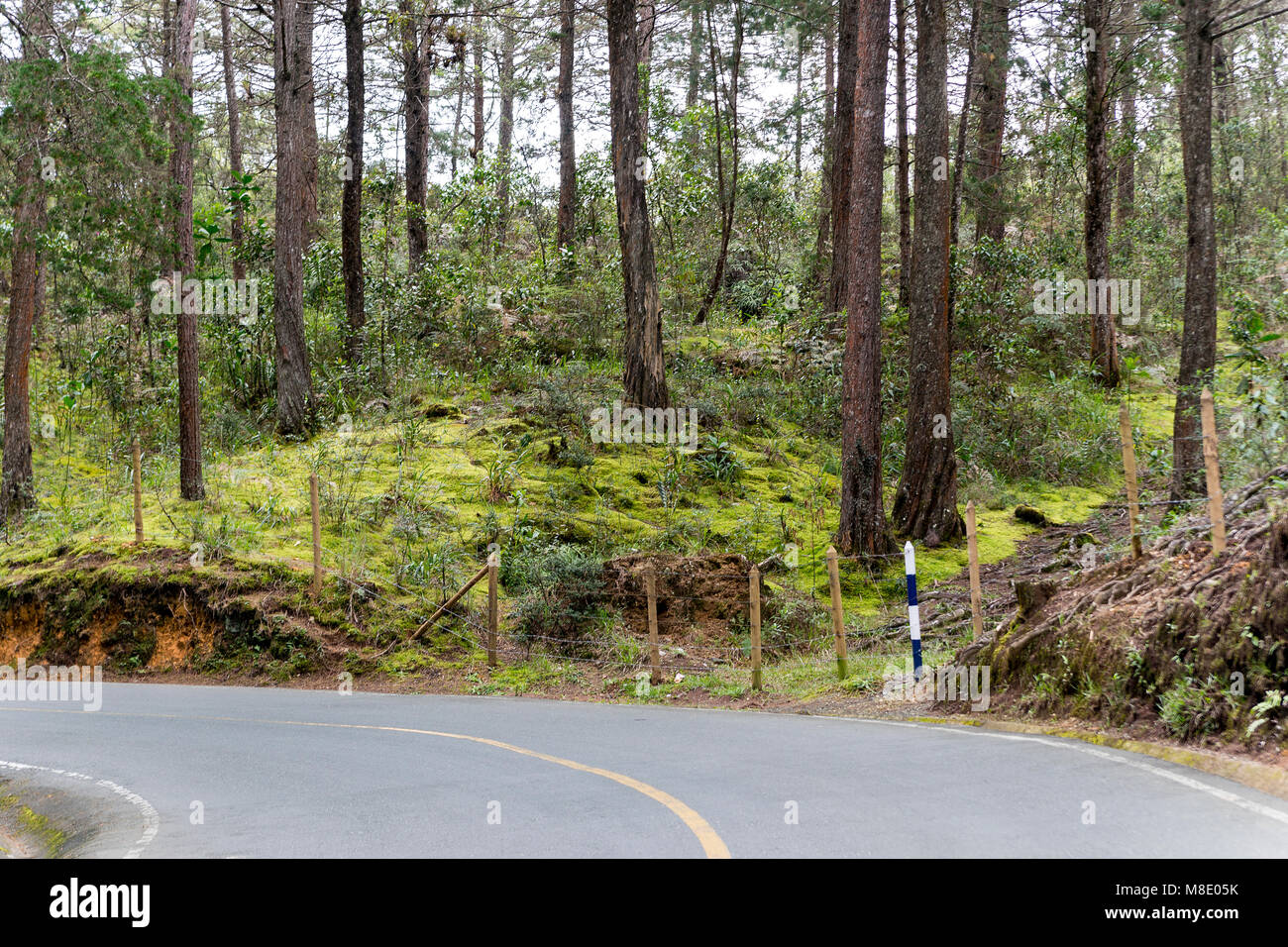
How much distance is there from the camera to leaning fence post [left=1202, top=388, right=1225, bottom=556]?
839 cm

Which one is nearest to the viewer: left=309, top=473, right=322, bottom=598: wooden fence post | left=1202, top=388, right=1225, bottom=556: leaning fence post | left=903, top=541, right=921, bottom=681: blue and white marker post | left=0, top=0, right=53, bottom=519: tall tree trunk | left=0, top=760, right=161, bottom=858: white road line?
left=0, top=760, right=161, bottom=858: white road line

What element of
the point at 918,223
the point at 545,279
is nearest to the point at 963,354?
the point at 918,223

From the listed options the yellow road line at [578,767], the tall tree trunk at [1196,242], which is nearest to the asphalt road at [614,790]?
the yellow road line at [578,767]

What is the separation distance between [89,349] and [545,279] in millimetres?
12387

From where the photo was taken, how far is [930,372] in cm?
1967

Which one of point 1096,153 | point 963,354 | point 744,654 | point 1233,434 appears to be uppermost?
point 1096,153

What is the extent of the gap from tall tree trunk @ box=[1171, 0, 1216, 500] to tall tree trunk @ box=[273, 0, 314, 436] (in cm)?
1767

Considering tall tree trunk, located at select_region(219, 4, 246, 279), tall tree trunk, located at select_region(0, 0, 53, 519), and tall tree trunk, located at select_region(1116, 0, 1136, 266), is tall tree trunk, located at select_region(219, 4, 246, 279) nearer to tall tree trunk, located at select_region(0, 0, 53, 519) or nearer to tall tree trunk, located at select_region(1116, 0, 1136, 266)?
tall tree trunk, located at select_region(0, 0, 53, 519)

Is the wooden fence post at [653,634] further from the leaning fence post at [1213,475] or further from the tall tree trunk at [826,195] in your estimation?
the tall tree trunk at [826,195]

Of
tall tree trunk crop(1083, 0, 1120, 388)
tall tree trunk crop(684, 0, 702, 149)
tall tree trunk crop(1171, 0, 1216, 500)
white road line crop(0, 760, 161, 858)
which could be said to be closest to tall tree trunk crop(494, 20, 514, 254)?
tall tree trunk crop(684, 0, 702, 149)

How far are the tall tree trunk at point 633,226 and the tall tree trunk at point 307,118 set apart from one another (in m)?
7.67
